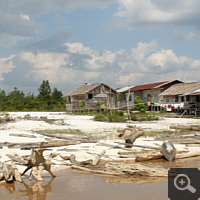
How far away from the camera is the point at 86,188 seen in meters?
A: 6.53

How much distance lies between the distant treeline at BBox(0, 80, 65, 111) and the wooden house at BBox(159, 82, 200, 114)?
58.7 ft

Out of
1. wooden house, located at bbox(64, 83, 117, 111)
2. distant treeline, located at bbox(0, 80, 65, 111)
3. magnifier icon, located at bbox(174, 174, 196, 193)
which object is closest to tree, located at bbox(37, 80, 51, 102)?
distant treeline, located at bbox(0, 80, 65, 111)

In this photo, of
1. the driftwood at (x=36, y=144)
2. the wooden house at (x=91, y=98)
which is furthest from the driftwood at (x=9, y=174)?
the wooden house at (x=91, y=98)

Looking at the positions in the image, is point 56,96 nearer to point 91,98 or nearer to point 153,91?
point 91,98

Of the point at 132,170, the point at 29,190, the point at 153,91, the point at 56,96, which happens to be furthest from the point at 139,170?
the point at 56,96

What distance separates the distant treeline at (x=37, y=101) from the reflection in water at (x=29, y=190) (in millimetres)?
37914

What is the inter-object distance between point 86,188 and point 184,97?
28813 millimetres

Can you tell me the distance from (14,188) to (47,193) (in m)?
0.87

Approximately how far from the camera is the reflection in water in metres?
6.06

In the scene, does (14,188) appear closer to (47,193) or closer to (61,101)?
(47,193)

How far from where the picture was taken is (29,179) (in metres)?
7.05

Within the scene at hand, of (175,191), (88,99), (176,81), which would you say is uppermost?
(176,81)

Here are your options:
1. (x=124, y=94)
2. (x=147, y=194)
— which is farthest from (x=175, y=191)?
(x=124, y=94)

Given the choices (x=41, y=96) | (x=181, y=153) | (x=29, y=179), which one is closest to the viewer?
(x=29, y=179)
